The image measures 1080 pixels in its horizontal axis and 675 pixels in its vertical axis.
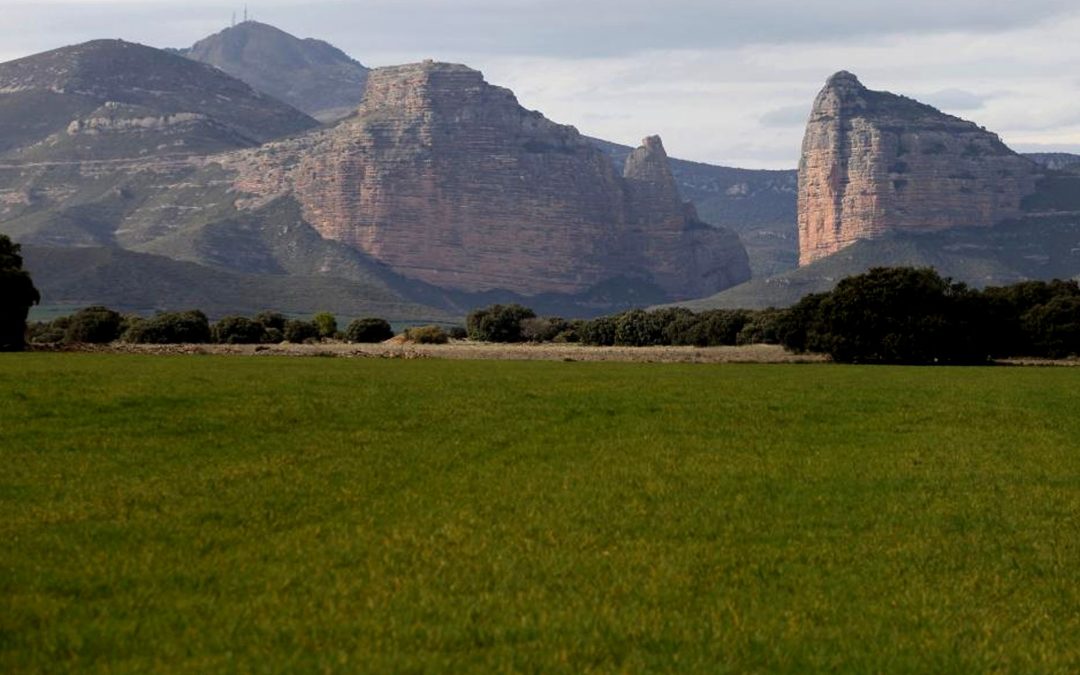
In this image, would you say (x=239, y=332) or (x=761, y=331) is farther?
(x=761, y=331)

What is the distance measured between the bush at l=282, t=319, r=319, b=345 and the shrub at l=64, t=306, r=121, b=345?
447 inches

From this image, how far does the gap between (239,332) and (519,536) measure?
77492 millimetres

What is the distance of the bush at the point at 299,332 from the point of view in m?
100

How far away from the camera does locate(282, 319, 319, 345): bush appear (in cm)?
10031

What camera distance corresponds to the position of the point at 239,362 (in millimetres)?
57469

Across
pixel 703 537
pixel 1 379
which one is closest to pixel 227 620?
pixel 703 537

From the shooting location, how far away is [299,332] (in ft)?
330

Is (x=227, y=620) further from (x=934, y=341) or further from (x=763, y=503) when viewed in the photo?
(x=934, y=341)

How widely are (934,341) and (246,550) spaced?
63.4 meters

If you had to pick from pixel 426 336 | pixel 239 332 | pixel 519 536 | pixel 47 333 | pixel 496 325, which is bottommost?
pixel 519 536

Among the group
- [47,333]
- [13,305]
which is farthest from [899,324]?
[47,333]

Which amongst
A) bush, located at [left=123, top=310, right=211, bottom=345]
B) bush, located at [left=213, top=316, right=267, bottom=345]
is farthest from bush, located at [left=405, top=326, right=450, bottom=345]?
bush, located at [left=123, top=310, right=211, bottom=345]

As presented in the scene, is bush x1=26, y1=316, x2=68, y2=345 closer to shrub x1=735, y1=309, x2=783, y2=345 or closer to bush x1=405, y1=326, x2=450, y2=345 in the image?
bush x1=405, y1=326, x2=450, y2=345

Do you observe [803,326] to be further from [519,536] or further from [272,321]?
[519,536]
